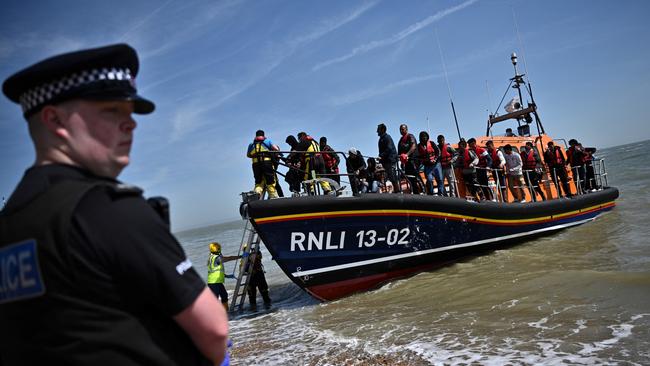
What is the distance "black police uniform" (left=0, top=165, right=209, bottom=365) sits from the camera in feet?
3.16

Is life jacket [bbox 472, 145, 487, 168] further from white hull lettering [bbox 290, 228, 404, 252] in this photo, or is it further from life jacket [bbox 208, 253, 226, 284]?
life jacket [bbox 208, 253, 226, 284]

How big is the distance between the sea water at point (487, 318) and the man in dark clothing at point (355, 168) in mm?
1923

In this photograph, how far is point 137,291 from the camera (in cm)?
101

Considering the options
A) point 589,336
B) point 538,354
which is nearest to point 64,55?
point 538,354

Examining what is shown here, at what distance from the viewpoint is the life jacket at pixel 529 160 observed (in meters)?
11.2

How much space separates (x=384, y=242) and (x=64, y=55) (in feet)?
22.2

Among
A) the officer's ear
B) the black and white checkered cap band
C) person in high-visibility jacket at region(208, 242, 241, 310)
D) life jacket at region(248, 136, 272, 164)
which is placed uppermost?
life jacket at region(248, 136, 272, 164)

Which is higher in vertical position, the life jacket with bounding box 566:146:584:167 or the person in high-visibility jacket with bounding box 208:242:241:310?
the life jacket with bounding box 566:146:584:167

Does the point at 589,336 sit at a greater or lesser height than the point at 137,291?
lesser

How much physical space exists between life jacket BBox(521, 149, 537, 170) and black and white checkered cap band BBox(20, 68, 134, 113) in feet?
39.0

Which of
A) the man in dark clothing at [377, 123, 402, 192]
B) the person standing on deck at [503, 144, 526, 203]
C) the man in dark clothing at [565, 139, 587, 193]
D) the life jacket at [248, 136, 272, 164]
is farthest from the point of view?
the man in dark clothing at [565, 139, 587, 193]

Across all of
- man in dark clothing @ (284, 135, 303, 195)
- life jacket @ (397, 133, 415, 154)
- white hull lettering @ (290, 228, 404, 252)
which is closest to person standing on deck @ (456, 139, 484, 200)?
life jacket @ (397, 133, 415, 154)

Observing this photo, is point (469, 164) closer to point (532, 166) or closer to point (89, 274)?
point (532, 166)

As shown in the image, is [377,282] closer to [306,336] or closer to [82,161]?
[306,336]
